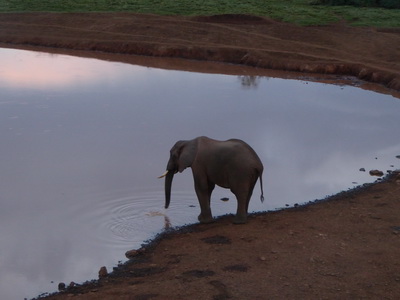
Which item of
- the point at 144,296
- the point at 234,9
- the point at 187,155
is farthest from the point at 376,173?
the point at 234,9

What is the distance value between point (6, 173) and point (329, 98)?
→ 534 inches

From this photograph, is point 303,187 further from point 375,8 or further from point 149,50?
point 375,8

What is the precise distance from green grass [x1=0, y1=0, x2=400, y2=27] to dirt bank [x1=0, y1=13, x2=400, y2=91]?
5.23 feet

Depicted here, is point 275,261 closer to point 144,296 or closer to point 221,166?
point 144,296

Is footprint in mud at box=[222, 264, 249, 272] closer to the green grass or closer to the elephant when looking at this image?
the elephant

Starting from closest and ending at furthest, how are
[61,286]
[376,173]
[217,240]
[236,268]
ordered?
[61,286] → [236,268] → [217,240] → [376,173]

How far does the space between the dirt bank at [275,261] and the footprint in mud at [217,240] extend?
2cm

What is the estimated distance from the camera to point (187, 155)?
1280 cm

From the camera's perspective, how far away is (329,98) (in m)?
26.0

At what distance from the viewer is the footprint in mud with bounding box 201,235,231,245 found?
1167 centimetres

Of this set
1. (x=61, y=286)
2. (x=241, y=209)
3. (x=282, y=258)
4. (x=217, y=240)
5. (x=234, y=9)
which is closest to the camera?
(x=61, y=286)

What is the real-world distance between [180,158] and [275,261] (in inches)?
116

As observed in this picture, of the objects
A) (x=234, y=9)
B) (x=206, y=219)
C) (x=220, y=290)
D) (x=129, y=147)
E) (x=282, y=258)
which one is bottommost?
(x=234, y=9)

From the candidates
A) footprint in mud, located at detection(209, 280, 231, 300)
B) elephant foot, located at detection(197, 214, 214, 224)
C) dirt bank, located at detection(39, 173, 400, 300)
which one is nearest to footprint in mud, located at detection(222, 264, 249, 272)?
dirt bank, located at detection(39, 173, 400, 300)
